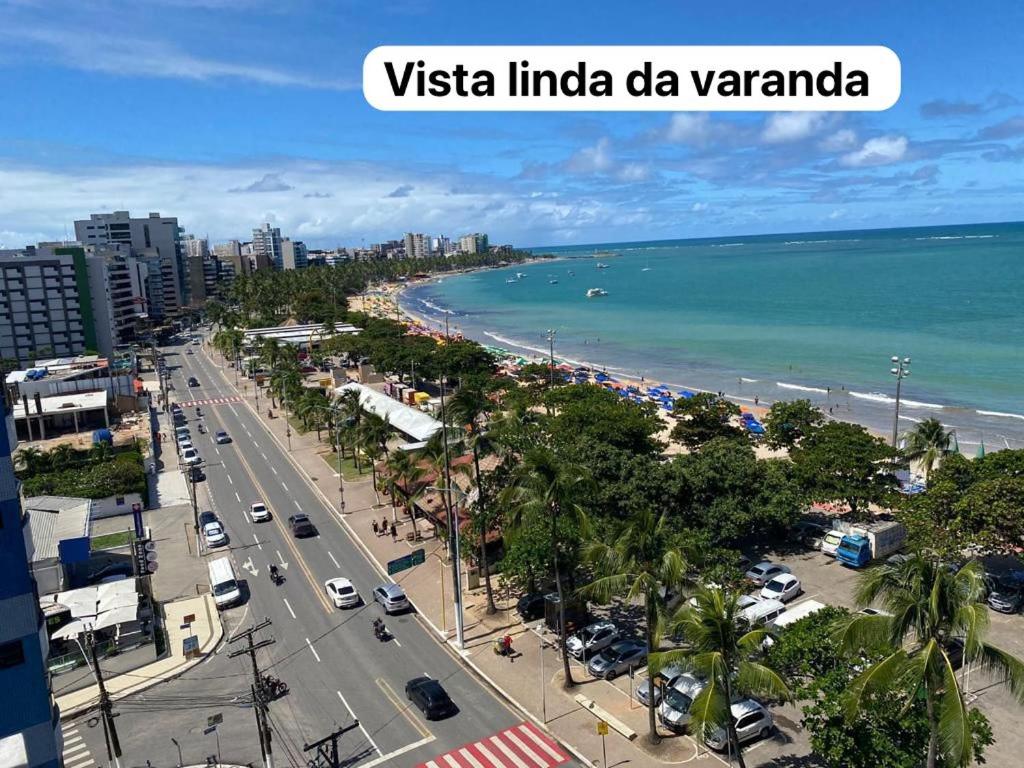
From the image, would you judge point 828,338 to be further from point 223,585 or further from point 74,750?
point 74,750

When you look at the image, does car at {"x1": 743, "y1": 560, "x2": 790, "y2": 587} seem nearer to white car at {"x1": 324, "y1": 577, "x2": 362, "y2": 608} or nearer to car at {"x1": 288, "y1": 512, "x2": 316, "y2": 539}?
white car at {"x1": 324, "y1": 577, "x2": 362, "y2": 608}

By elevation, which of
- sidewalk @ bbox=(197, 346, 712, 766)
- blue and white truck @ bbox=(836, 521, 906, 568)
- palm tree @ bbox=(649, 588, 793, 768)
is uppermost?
palm tree @ bbox=(649, 588, 793, 768)

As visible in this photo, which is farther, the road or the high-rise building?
the high-rise building

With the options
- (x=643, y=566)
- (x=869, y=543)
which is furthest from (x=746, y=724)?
(x=869, y=543)

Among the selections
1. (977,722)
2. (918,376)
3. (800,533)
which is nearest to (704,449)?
(800,533)

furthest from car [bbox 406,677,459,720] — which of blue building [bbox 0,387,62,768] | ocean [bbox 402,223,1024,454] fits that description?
ocean [bbox 402,223,1024,454]

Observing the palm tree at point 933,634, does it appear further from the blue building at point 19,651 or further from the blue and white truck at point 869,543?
the blue and white truck at point 869,543

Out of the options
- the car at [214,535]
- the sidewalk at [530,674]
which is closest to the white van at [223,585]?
the car at [214,535]
